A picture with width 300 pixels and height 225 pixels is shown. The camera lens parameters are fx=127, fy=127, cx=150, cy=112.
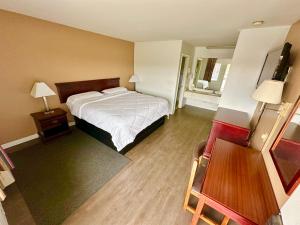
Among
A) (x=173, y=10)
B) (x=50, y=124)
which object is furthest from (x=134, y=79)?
(x=173, y=10)

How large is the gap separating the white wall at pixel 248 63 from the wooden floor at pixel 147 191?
50.0 inches

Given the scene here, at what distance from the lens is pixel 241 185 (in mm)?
1024

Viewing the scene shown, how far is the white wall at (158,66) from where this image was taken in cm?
392

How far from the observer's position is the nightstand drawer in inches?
97.4

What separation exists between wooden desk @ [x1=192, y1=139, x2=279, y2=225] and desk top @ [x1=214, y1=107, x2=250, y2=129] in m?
0.75

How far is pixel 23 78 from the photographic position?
2379 millimetres

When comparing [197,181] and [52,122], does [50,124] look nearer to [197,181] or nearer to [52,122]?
[52,122]

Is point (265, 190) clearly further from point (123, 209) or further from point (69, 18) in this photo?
point (69, 18)

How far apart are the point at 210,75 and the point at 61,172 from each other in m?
4.98

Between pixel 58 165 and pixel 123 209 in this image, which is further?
pixel 58 165

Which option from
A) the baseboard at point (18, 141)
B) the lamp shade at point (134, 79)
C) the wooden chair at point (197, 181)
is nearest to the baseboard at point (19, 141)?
the baseboard at point (18, 141)

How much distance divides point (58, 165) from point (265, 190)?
2.63 m

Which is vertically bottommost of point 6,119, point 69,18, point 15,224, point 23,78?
point 15,224

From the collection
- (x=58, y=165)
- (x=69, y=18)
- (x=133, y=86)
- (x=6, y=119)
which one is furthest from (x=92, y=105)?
(x=133, y=86)
